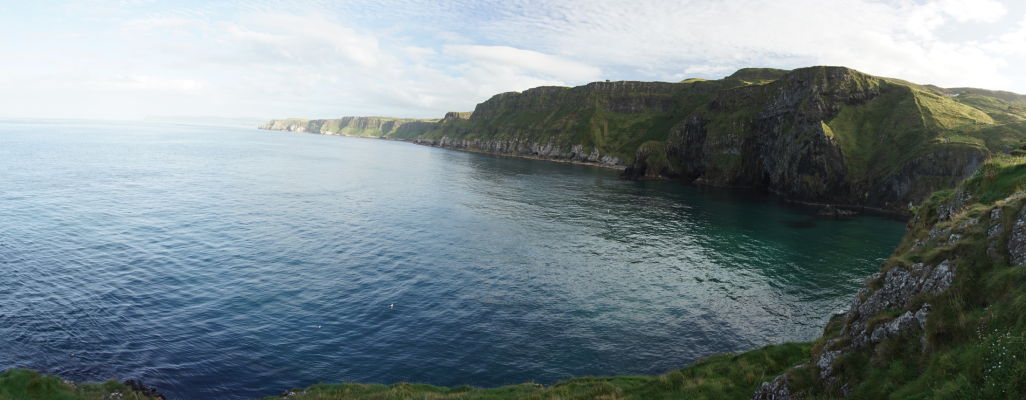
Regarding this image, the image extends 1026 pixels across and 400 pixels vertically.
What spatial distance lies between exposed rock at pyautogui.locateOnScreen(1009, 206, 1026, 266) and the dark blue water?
69.4 feet

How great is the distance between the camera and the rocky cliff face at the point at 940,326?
12141 mm

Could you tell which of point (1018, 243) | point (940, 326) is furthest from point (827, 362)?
point (1018, 243)

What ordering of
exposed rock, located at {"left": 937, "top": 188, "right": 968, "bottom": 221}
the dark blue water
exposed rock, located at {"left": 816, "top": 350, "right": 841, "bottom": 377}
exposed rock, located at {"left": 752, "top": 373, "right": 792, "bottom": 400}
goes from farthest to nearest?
1. the dark blue water
2. exposed rock, located at {"left": 937, "top": 188, "right": 968, "bottom": 221}
3. exposed rock, located at {"left": 752, "top": 373, "right": 792, "bottom": 400}
4. exposed rock, located at {"left": 816, "top": 350, "right": 841, "bottom": 377}

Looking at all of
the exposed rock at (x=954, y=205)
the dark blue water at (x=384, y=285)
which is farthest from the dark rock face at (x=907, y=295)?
the dark blue water at (x=384, y=285)

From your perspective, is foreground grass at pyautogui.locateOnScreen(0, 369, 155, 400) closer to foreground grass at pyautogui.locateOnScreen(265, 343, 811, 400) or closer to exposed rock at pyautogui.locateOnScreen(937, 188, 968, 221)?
foreground grass at pyautogui.locateOnScreen(265, 343, 811, 400)

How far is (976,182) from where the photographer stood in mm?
28219

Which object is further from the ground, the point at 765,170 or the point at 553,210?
the point at 765,170

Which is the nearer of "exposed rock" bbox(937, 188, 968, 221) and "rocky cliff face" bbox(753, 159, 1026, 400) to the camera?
"rocky cliff face" bbox(753, 159, 1026, 400)

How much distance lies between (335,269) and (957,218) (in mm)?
51371

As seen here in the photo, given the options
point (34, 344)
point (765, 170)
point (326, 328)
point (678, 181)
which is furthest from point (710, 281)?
point (678, 181)

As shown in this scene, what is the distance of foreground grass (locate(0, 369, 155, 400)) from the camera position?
22.0m

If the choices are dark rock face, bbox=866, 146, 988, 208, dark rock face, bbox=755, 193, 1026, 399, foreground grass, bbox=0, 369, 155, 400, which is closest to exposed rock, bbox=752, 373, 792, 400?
dark rock face, bbox=755, 193, 1026, 399

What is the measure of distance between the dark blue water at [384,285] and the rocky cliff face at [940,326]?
16.3m

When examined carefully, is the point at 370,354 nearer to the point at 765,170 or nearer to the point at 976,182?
the point at 976,182
